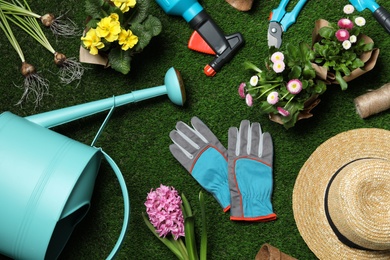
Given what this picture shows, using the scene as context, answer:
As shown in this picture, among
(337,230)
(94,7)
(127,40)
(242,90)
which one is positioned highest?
(94,7)

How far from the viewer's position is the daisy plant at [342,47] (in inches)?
60.2

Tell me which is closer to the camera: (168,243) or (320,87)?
(320,87)

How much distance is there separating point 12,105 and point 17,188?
0.53m

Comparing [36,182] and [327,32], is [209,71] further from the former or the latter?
[36,182]

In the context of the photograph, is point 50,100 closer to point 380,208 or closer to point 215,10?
point 215,10

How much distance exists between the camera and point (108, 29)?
1596 millimetres

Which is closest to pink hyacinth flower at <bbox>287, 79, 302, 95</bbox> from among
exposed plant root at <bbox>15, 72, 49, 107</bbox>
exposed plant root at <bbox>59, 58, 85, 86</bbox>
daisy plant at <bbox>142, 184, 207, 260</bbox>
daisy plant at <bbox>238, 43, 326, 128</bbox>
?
daisy plant at <bbox>238, 43, 326, 128</bbox>

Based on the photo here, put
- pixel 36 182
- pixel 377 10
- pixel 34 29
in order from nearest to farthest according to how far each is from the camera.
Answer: pixel 36 182 < pixel 377 10 < pixel 34 29

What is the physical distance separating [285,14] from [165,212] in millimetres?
761

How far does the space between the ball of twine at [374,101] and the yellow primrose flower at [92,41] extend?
0.84 meters

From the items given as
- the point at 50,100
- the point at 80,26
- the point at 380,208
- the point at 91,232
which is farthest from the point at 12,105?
the point at 380,208

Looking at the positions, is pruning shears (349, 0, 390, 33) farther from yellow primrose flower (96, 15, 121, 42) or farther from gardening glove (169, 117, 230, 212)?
yellow primrose flower (96, 15, 121, 42)

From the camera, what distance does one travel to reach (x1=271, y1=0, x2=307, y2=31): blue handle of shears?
1.74 meters

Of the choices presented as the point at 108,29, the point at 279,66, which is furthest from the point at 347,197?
the point at 108,29
